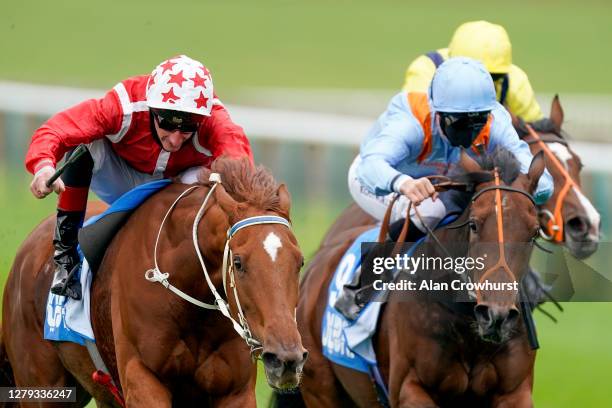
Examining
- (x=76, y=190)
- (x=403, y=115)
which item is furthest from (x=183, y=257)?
(x=403, y=115)

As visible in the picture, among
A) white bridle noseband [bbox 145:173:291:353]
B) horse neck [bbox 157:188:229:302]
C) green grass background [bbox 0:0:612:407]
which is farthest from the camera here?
green grass background [bbox 0:0:612:407]

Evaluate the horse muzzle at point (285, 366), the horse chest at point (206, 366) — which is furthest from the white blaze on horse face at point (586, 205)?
the horse muzzle at point (285, 366)

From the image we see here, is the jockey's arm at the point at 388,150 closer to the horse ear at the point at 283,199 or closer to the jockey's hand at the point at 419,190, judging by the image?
the jockey's hand at the point at 419,190

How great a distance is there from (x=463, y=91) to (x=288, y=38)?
2492cm

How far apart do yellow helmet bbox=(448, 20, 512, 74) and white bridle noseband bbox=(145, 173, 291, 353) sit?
3.29 m

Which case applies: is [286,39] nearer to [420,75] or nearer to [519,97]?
[519,97]

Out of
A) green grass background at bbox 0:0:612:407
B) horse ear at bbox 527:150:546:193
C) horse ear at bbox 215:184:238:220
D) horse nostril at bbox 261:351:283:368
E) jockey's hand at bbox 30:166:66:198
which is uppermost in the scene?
horse ear at bbox 215:184:238:220

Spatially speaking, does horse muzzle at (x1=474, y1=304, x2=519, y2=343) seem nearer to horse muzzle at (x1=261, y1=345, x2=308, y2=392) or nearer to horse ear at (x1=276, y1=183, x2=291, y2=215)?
horse ear at (x1=276, y1=183, x2=291, y2=215)

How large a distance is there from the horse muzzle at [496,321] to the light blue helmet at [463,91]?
985mm

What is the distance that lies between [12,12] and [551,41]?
1199 cm

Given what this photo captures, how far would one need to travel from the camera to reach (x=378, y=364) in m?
6.37

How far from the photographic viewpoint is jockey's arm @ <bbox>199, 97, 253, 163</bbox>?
5.46 metres

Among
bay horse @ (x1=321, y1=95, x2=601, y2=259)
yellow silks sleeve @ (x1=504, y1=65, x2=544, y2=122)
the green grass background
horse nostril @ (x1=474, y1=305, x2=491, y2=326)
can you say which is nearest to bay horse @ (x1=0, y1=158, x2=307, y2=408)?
horse nostril @ (x1=474, y1=305, x2=491, y2=326)

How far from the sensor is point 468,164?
5805mm
